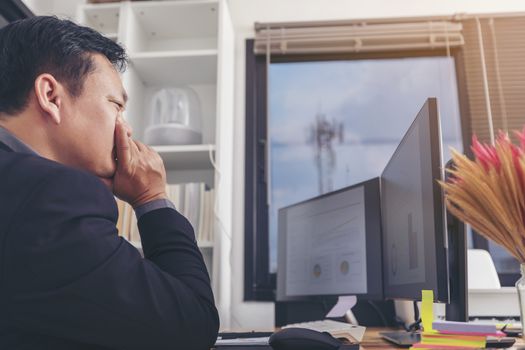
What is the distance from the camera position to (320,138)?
2619 millimetres

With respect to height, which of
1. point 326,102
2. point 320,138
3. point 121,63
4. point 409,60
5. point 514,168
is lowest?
point 514,168

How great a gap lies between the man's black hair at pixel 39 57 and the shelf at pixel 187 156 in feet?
4.36

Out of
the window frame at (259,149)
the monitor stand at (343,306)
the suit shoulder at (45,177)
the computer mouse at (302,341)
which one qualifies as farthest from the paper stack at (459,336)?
the window frame at (259,149)

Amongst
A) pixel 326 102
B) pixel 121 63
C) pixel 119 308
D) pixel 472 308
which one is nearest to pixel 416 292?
pixel 119 308

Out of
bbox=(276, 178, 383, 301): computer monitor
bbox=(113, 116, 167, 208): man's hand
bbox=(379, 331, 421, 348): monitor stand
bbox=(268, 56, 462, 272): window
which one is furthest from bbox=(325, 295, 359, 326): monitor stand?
bbox=(268, 56, 462, 272): window

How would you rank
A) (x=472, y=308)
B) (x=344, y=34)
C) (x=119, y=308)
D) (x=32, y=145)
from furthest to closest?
(x=344, y=34)
(x=472, y=308)
(x=32, y=145)
(x=119, y=308)

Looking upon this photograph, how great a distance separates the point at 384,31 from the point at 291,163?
799 mm

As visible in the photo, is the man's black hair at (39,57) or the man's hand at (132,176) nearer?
the man's black hair at (39,57)

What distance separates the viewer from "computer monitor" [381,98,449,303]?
3.24 feet

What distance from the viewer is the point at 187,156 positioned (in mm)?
2338

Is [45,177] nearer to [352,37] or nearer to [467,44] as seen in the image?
[352,37]

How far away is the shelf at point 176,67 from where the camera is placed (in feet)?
7.83

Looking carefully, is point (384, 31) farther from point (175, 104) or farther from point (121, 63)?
point (121, 63)

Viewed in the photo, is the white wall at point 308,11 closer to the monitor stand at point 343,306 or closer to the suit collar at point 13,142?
the monitor stand at point 343,306
